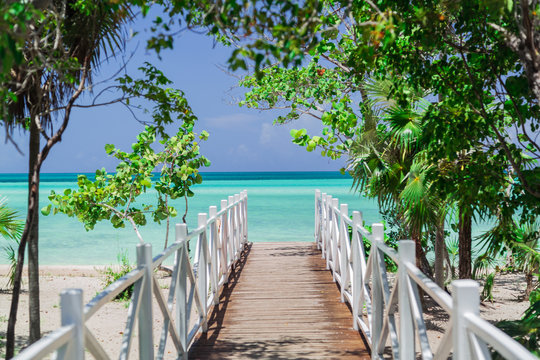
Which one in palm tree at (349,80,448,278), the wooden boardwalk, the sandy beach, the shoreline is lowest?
the shoreline

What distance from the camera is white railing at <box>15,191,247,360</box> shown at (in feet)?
6.99

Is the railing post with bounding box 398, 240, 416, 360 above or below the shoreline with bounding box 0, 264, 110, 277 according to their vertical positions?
above

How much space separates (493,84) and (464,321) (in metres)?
3.28

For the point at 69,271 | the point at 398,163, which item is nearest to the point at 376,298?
the point at 398,163

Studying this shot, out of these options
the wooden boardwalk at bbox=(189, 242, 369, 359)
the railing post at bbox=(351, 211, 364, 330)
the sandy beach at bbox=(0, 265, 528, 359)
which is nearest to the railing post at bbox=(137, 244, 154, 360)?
the wooden boardwalk at bbox=(189, 242, 369, 359)

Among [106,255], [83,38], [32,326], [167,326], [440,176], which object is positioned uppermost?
[83,38]

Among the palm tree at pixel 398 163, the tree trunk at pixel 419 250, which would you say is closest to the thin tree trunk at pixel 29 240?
the palm tree at pixel 398 163

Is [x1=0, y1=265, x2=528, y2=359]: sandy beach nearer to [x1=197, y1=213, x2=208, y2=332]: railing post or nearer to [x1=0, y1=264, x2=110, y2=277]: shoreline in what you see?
[x1=0, y1=264, x2=110, y2=277]: shoreline

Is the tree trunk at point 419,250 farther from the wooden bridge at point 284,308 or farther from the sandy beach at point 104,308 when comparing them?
the wooden bridge at point 284,308

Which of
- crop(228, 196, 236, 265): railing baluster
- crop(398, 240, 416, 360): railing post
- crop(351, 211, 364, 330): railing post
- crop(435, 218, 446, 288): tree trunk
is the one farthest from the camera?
crop(435, 218, 446, 288): tree trunk

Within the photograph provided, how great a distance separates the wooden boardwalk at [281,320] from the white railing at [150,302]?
0.25 metres

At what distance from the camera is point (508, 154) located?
14.3 feet

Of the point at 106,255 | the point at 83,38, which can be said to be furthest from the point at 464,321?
the point at 106,255

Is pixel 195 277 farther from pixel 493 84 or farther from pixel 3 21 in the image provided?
pixel 3 21
